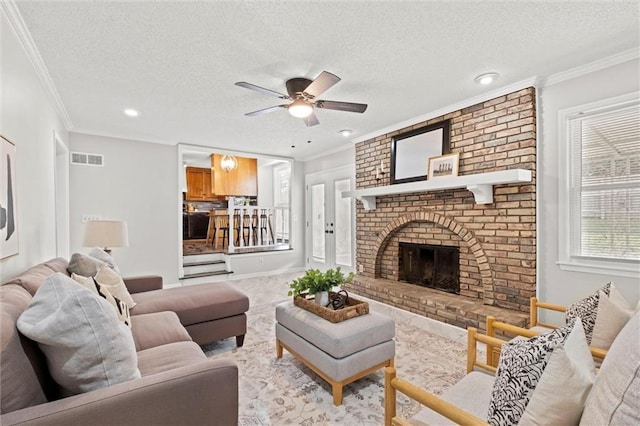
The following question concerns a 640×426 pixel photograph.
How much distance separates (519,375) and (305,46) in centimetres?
234

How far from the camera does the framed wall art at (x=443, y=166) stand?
3461mm

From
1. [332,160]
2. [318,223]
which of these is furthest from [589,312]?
[318,223]

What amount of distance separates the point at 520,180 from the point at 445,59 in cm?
133

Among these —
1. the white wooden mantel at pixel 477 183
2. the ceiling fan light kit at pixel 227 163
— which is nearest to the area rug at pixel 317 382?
the white wooden mantel at pixel 477 183

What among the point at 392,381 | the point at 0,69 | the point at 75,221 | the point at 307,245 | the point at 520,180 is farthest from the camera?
the point at 307,245

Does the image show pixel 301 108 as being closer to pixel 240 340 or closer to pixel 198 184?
pixel 240 340

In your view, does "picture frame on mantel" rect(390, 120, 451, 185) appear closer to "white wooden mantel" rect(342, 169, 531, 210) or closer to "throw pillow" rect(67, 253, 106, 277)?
"white wooden mantel" rect(342, 169, 531, 210)

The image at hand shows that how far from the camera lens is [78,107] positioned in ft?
11.3

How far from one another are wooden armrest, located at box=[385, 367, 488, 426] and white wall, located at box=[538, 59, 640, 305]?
238 cm

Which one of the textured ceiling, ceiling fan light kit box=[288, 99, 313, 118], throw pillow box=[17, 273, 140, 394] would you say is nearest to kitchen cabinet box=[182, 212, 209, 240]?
the textured ceiling

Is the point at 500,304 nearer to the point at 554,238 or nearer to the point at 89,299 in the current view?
the point at 554,238

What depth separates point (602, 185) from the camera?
8.39 ft

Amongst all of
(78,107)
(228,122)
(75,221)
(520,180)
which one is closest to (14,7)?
(78,107)

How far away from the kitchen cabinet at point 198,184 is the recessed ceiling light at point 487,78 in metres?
6.96
